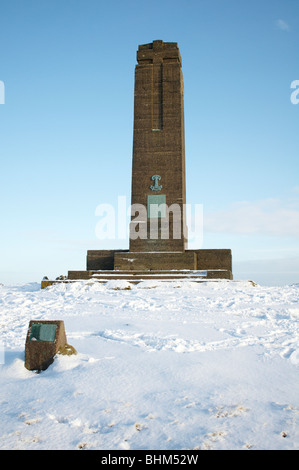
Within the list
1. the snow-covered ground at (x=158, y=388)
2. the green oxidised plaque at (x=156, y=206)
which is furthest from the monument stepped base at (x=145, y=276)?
the snow-covered ground at (x=158, y=388)

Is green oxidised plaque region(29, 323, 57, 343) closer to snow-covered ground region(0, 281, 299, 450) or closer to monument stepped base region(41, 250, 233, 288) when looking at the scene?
snow-covered ground region(0, 281, 299, 450)

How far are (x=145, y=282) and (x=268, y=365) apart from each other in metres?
11.5

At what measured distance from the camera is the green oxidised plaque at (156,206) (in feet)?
65.6

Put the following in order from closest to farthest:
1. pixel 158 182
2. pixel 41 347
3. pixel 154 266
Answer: pixel 41 347, pixel 154 266, pixel 158 182

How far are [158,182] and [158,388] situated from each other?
684 inches

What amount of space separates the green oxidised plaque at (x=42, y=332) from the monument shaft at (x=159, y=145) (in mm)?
15503

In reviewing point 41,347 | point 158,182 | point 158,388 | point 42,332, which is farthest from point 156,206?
point 158,388

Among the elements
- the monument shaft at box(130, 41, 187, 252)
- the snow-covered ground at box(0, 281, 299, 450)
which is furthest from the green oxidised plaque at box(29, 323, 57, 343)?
the monument shaft at box(130, 41, 187, 252)

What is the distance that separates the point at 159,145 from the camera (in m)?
20.6

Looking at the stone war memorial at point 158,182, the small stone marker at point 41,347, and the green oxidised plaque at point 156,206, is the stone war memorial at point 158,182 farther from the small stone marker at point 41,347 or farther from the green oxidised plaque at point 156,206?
the small stone marker at point 41,347

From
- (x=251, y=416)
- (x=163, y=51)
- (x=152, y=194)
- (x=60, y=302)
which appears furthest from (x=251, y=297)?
(x=163, y=51)

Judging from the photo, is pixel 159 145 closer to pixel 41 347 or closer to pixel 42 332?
pixel 42 332

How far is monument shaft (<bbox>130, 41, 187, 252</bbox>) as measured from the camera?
65.4 feet
